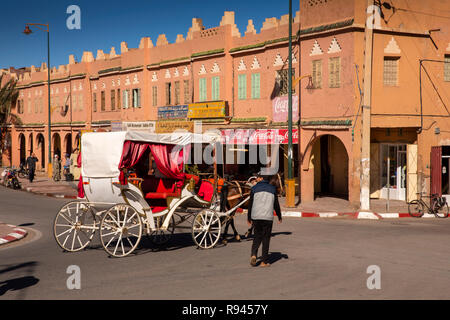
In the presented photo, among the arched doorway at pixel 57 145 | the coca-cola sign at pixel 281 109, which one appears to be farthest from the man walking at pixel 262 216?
the arched doorway at pixel 57 145

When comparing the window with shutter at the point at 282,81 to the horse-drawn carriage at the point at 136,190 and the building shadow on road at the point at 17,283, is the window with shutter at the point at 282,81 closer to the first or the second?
the horse-drawn carriage at the point at 136,190

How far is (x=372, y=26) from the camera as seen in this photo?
21203 millimetres

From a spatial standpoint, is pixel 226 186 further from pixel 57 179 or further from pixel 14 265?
pixel 57 179

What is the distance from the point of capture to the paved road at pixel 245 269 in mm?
8211

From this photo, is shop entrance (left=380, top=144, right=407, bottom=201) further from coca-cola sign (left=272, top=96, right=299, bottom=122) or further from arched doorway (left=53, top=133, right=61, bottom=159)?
arched doorway (left=53, top=133, right=61, bottom=159)

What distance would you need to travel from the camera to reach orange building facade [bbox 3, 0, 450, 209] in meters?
21.6

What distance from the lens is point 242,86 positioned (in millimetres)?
27094

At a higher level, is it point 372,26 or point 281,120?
point 372,26

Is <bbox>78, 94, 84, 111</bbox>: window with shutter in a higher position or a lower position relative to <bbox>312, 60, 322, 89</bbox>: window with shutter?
higher

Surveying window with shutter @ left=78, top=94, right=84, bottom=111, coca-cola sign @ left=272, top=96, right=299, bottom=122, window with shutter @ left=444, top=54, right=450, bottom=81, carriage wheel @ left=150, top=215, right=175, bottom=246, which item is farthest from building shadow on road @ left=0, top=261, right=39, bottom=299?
window with shutter @ left=78, top=94, right=84, bottom=111

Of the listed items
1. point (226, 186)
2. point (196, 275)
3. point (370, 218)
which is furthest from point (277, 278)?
point (370, 218)

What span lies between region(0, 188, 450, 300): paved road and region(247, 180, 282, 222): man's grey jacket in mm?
987

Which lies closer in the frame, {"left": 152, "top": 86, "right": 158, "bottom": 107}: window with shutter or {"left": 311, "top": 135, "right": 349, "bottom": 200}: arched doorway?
{"left": 311, "top": 135, "right": 349, "bottom": 200}: arched doorway
